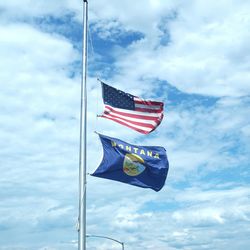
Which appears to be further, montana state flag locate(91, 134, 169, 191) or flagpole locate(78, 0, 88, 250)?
montana state flag locate(91, 134, 169, 191)

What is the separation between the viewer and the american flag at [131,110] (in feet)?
76.2

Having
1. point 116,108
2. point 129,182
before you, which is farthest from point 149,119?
point 129,182

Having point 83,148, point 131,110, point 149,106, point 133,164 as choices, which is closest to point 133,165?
point 133,164

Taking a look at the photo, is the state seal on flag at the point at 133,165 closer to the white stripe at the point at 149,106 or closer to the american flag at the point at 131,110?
the american flag at the point at 131,110

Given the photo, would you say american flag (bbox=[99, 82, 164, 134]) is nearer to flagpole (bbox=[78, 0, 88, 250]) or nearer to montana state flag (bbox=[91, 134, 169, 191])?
montana state flag (bbox=[91, 134, 169, 191])

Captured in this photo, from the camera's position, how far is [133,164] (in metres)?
22.7

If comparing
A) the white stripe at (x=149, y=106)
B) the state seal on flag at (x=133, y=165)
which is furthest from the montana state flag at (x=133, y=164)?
the white stripe at (x=149, y=106)

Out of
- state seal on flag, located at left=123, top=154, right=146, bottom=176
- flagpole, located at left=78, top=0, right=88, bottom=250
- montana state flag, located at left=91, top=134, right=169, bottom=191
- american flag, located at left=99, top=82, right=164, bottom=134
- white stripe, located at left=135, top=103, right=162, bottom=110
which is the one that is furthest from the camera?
white stripe, located at left=135, top=103, right=162, bottom=110

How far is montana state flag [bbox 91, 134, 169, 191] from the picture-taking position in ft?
72.6

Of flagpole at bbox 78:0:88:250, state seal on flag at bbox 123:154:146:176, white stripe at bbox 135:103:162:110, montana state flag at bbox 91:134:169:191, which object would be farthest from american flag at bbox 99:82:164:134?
state seal on flag at bbox 123:154:146:176

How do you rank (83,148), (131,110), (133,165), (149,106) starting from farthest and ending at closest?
(149,106) < (131,110) < (133,165) < (83,148)

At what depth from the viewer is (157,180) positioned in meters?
23.5

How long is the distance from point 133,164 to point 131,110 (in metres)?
2.48

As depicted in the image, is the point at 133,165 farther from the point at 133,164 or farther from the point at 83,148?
the point at 83,148
